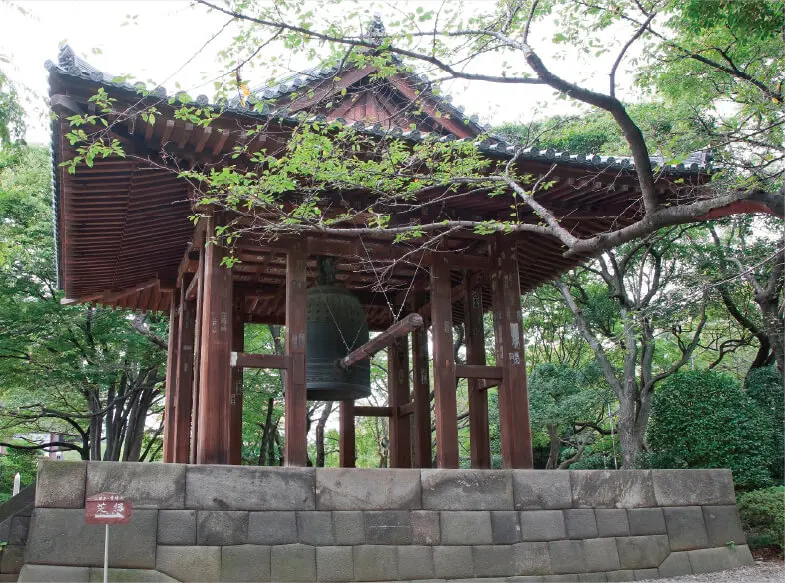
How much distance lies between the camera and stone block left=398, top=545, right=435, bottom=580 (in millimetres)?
7004

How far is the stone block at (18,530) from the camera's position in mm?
6359

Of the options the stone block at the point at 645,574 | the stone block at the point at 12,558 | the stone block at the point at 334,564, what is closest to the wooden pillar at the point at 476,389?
the stone block at the point at 645,574

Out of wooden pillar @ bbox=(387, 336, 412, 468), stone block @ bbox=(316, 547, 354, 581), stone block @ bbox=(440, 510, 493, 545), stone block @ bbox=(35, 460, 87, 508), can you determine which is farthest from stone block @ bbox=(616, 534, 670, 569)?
stone block @ bbox=(35, 460, 87, 508)

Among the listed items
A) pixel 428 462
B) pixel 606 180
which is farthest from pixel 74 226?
pixel 606 180

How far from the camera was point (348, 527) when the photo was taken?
6.97 metres

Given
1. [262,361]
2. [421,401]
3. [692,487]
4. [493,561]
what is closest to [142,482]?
[262,361]

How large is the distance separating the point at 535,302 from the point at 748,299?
5.17m

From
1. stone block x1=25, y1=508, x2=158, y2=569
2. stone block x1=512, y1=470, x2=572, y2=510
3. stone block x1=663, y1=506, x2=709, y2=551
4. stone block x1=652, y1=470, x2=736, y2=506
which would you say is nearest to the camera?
stone block x1=25, y1=508, x2=158, y2=569

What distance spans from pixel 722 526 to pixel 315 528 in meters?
5.17

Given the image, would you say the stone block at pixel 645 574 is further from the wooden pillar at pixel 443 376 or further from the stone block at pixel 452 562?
the wooden pillar at pixel 443 376

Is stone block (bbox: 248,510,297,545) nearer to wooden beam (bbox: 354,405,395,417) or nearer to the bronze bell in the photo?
the bronze bell

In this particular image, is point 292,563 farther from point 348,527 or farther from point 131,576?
point 131,576

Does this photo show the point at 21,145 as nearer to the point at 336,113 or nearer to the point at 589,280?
the point at 336,113

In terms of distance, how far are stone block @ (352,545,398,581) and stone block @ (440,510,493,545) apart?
607mm
